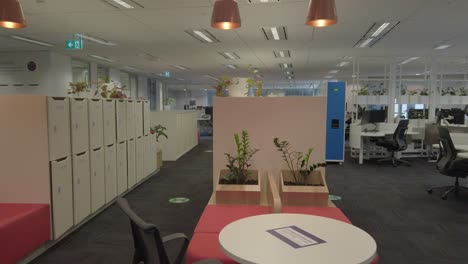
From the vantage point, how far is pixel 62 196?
3.40m

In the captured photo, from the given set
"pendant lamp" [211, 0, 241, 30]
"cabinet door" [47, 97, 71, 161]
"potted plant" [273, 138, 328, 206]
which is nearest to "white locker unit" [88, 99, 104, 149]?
"cabinet door" [47, 97, 71, 161]

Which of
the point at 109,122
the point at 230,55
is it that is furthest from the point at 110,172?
the point at 230,55

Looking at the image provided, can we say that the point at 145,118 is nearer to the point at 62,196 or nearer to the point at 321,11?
the point at 62,196

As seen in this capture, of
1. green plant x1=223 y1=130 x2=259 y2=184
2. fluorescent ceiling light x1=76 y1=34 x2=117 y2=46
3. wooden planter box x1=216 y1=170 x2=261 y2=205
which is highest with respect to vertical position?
fluorescent ceiling light x1=76 y1=34 x2=117 y2=46

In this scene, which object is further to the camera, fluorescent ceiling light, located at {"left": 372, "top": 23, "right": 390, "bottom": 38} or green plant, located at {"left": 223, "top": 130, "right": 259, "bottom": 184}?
fluorescent ceiling light, located at {"left": 372, "top": 23, "right": 390, "bottom": 38}

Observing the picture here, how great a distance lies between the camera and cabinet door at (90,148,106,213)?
406cm

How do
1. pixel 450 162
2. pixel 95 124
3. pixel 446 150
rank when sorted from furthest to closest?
pixel 446 150 → pixel 450 162 → pixel 95 124

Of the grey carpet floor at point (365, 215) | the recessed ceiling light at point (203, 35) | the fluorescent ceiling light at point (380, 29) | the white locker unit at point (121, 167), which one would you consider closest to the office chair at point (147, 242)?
the grey carpet floor at point (365, 215)

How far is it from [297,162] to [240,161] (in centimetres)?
60

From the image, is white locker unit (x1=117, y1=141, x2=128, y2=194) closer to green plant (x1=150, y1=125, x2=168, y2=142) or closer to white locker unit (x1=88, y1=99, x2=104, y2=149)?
white locker unit (x1=88, y1=99, x2=104, y2=149)

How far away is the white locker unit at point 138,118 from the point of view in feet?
18.6

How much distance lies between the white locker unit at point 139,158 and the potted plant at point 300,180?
3.11 metres

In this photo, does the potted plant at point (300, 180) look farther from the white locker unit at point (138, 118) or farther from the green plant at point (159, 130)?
the green plant at point (159, 130)

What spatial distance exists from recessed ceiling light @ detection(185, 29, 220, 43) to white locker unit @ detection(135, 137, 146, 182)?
227cm
